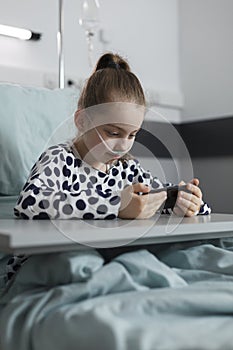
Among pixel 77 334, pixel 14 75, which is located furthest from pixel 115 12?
pixel 77 334

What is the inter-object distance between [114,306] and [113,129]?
54 cm

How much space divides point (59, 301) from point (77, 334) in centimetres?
9

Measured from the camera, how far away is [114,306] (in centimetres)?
74

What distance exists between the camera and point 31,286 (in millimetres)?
886

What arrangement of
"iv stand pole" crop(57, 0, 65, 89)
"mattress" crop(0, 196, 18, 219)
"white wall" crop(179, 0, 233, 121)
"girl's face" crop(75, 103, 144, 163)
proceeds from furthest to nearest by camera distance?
"white wall" crop(179, 0, 233, 121)
"iv stand pole" crop(57, 0, 65, 89)
"mattress" crop(0, 196, 18, 219)
"girl's face" crop(75, 103, 144, 163)

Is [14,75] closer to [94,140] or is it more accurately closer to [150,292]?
[94,140]

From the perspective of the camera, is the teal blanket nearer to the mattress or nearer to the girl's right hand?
the girl's right hand

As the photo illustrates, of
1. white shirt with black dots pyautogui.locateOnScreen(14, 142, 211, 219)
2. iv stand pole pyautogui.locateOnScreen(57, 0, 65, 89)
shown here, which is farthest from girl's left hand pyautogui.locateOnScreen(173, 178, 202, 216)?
iv stand pole pyautogui.locateOnScreen(57, 0, 65, 89)

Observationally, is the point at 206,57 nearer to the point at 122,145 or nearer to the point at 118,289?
the point at 122,145

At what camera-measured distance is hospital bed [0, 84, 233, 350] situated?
2.25ft

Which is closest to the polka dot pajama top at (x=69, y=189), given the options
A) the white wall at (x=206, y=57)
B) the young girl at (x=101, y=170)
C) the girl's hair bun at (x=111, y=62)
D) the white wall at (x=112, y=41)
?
the young girl at (x=101, y=170)

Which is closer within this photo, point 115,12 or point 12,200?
point 12,200

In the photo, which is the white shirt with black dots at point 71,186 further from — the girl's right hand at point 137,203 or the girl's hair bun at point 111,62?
the girl's hair bun at point 111,62

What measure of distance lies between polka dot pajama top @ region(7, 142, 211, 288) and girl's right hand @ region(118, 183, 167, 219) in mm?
15
